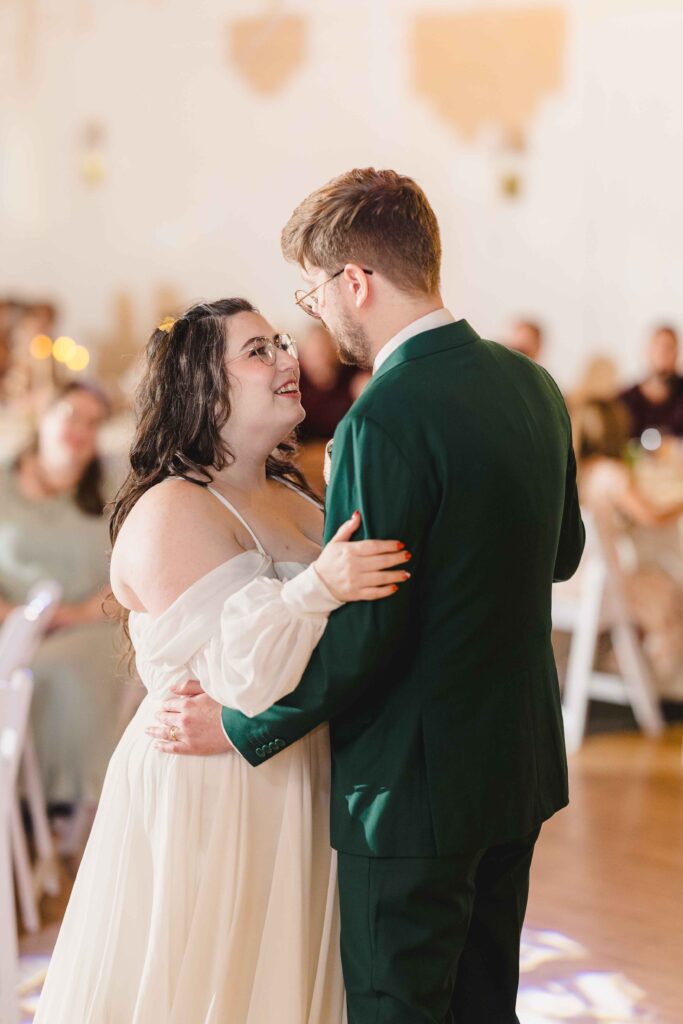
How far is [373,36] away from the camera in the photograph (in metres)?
8.35

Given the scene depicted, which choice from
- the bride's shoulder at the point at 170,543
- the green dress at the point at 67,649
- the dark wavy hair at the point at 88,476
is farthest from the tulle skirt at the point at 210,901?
the dark wavy hair at the point at 88,476

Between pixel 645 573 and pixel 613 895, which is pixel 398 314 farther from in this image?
pixel 645 573

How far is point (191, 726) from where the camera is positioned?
1898 millimetres

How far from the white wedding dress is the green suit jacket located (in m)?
0.14

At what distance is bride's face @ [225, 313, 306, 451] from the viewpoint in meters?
1.99

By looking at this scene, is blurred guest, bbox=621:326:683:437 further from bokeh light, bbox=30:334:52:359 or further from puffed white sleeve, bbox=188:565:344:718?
puffed white sleeve, bbox=188:565:344:718

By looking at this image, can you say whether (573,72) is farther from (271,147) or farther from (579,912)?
(579,912)

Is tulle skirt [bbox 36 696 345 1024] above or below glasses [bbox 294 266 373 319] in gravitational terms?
below

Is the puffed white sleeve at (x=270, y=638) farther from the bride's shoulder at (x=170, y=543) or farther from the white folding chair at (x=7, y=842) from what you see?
the white folding chair at (x=7, y=842)

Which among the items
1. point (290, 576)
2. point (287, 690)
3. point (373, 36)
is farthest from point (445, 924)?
point (373, 36)

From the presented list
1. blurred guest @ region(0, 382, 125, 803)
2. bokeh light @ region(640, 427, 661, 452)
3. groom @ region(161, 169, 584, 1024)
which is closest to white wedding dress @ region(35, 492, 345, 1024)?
groom @ region(161, 169, 584, 1024)

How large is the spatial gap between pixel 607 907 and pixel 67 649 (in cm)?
179

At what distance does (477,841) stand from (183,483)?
694 millimetres

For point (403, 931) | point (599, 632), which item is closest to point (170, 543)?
point (403, 931)
